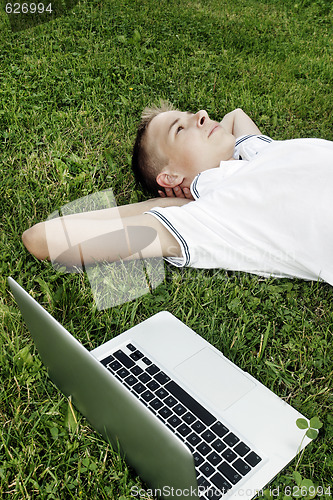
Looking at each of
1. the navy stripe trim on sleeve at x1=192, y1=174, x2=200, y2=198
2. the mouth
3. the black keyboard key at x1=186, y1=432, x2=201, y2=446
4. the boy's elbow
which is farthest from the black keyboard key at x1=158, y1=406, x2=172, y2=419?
the mouth

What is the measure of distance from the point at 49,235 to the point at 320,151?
145 centimetres

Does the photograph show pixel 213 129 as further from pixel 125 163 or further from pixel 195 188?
pixel 125 163

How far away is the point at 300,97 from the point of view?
3928 mm

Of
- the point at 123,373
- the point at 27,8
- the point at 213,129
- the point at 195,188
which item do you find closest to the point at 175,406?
the point at 123,373

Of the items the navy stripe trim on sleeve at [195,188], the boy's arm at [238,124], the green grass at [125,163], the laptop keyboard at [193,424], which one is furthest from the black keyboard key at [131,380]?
the boy's arm at [238,124]

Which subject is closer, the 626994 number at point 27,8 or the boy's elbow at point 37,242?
the boy's elbow at point 37,242

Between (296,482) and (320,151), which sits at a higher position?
(320,151)

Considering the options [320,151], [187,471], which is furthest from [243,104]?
[187,471]

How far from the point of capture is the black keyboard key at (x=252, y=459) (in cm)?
149

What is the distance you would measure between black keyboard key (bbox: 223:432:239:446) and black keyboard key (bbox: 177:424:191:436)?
0.12 m

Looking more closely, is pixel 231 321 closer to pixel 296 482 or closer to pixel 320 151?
pixel 296 482

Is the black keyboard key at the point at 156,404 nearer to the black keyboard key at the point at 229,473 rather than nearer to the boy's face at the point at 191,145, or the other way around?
the black keyboard key at the point at 229,473

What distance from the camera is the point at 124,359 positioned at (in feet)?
5.86

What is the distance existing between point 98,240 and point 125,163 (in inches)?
39.3
